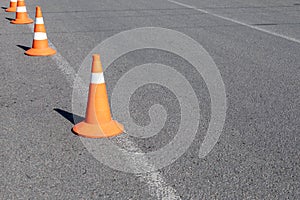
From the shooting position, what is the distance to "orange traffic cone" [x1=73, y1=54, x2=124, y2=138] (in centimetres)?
522

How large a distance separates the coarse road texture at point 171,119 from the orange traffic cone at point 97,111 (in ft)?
0.68

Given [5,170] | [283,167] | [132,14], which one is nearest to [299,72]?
[283,167]

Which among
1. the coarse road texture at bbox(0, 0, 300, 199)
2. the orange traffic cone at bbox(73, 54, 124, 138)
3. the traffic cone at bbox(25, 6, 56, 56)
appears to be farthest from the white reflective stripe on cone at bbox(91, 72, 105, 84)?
the traffic cone at bbox(25, 6, 56, 56)

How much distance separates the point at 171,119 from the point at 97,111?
839mm

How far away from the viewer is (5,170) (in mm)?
4336

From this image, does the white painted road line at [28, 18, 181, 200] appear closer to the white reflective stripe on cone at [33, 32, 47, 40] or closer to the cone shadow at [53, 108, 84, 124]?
the cone shadow at [53, 108, 84, 124]

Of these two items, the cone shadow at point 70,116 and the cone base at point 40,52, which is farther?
the cone base at point 40,52

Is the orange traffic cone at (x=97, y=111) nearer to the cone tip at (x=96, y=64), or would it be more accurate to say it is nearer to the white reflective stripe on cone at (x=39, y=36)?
the cone tip at (x=96, y=64)

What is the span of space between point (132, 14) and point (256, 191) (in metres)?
10.2

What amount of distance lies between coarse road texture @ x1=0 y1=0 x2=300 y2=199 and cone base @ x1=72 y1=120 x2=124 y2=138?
0.39ft

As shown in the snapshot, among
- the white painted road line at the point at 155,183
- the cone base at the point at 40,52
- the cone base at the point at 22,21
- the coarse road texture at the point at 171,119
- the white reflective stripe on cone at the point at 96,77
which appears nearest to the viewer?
the white painted road line at the point at 155,183

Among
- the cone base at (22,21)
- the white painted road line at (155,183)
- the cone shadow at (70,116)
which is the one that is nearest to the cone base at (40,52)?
the cone shadow at (70,116)

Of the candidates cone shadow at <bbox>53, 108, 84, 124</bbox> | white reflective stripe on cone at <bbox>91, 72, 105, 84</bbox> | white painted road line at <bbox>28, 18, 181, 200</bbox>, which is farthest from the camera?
cone shadow at <bbox>53, 108, 84, 124</bbox>

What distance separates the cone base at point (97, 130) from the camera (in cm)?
514
